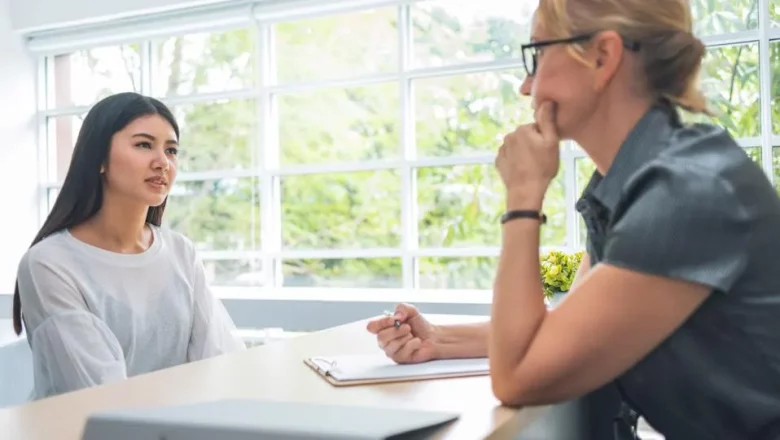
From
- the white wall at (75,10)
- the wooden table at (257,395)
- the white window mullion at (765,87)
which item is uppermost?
the white wall at (75,10)

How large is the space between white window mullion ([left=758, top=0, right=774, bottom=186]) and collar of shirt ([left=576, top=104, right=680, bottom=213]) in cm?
260

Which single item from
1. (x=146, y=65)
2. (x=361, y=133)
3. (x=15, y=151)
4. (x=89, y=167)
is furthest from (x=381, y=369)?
(x=15, y=151)

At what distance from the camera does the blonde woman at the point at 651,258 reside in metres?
1.00

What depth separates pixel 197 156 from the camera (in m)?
5.04

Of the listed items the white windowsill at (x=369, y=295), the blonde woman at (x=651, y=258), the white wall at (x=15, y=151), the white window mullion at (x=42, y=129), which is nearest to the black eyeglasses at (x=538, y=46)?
the blonde woman at (x=651, y=258)

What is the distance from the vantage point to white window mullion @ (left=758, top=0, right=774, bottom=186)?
349 cm

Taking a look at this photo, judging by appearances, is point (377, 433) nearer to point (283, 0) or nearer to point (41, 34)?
point (283, 0)

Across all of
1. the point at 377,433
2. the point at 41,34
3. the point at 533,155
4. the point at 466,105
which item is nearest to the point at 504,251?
the point at 533,155

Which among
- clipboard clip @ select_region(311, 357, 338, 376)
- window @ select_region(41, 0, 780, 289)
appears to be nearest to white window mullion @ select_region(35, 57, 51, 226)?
window @ select_region(41, 0, 780, 289)

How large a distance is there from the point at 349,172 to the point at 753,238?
143 inches

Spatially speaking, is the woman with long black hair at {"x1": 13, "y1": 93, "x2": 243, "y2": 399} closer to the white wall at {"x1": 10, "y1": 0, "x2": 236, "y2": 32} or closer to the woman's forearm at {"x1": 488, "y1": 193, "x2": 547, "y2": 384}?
the woman's forearm at {"x1": 488, "y1": 193, "x2": 547, "y2": 384}

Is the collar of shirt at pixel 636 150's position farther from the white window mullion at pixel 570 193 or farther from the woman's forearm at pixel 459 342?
the white window mullion at pixel 570 193

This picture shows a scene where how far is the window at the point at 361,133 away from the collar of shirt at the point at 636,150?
2.67 meters

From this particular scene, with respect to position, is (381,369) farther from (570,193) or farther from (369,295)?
(570,193)
